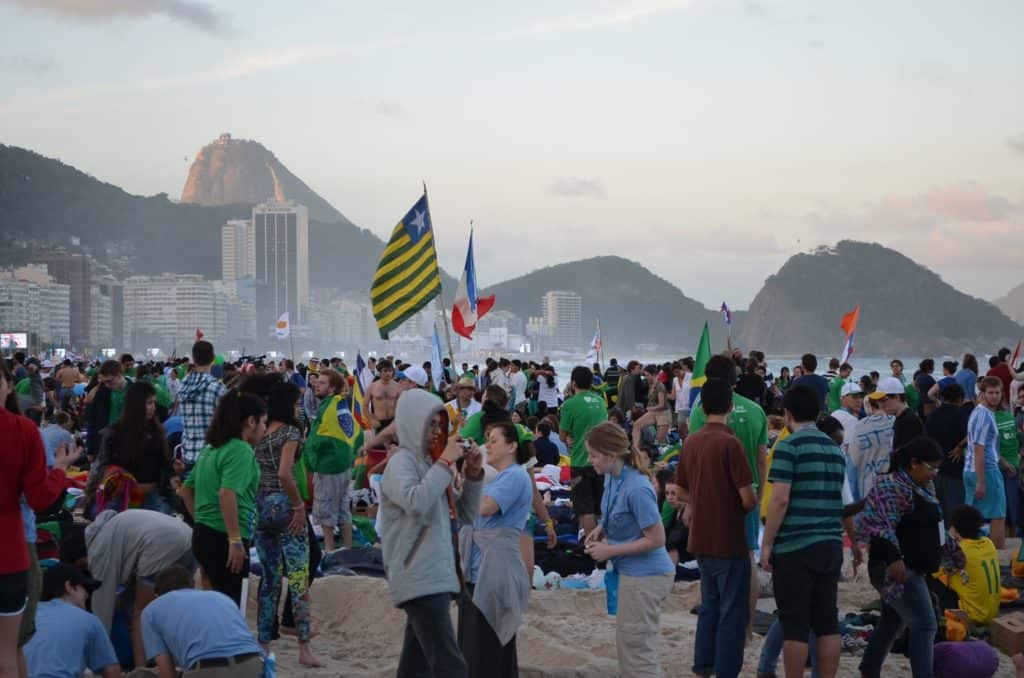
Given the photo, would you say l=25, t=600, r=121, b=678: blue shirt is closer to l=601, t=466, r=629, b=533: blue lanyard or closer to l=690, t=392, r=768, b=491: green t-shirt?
l=601, t=466, r=629, b=533: blue lanyard

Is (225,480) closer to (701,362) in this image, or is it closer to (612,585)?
(612,585)

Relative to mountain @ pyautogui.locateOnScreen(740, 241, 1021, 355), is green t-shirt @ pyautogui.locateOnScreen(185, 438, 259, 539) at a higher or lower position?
lower

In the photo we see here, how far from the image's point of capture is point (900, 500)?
6.28 metres

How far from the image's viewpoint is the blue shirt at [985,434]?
10344 millimetres

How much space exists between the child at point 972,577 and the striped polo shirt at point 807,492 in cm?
206

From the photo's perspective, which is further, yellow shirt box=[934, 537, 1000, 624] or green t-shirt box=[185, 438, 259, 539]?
yellow shirt box=[934, 537, 1000, 624]

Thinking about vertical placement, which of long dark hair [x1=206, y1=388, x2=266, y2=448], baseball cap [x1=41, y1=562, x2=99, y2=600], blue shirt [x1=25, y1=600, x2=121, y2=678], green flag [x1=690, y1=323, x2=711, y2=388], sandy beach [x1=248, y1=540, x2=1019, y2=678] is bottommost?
sandy beach [x1=248, y1=540, x2=1019, y2=678]

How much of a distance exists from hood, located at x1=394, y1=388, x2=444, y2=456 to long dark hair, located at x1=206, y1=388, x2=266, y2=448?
1.71m

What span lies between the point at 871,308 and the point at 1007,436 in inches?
7346

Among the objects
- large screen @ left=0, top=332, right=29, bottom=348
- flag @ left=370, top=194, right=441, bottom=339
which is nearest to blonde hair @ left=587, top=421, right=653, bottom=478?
flag @ left=370, top=194, right=441, bottom=339

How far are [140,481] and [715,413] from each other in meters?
3.48

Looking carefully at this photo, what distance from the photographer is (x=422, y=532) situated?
16.4ft

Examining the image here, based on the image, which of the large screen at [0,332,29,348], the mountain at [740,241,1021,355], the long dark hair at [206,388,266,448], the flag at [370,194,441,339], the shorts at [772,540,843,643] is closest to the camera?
the shorts at [772,540,843,643]

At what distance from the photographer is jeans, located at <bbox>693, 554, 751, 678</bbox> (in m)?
6.34
